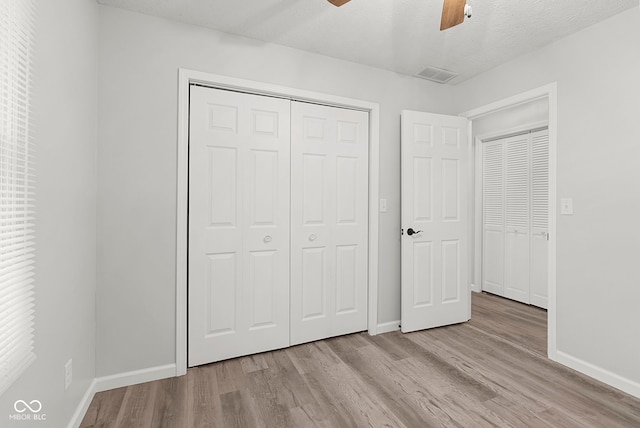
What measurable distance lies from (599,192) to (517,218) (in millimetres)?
1797

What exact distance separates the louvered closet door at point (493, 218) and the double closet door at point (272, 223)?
2.26 meters

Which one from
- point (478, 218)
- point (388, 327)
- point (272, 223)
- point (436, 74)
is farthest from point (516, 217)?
point (272, 223)

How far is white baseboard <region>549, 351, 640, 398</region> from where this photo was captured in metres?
1.96

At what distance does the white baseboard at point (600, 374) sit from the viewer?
1.96 m

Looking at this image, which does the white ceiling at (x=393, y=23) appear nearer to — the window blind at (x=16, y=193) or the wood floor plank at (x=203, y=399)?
the window blind at (x=16, y=193)

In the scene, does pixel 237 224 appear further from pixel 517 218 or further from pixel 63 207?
pixel 517 218

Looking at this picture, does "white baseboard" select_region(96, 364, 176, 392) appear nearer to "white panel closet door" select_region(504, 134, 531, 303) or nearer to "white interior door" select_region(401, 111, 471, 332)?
"white interior door" select_region(401, 111, 471, 332)

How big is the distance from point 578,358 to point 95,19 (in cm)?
400

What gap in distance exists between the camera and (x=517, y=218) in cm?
385

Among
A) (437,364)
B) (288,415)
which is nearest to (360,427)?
(288,415)

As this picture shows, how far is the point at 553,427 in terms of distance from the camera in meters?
1.65

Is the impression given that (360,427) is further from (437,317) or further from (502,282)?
(502,282)

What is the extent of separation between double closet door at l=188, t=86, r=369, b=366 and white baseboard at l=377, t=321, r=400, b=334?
0.54 feet

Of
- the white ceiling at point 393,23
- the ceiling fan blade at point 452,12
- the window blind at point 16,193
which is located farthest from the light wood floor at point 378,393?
the white ceiling at point 393,23
